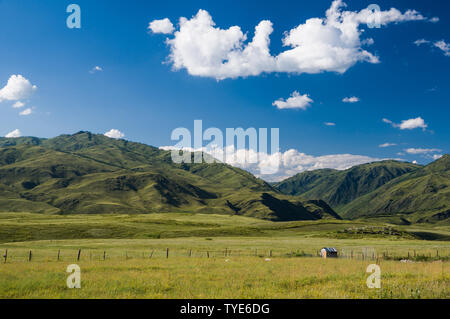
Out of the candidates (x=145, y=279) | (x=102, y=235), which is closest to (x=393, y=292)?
(x=145, y=279)

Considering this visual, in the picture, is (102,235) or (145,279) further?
(102,235)
